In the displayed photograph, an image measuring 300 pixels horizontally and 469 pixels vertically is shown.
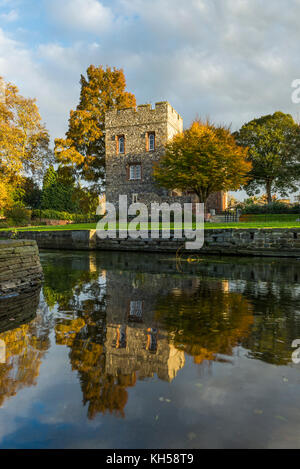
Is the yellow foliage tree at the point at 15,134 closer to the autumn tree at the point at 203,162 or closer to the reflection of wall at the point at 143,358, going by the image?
the autumn tree at the point at 203,162

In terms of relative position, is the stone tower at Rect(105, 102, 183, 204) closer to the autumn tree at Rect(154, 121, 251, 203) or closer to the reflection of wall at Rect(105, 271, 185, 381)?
the autumn tree at Rect(154, 121, 251, 203)

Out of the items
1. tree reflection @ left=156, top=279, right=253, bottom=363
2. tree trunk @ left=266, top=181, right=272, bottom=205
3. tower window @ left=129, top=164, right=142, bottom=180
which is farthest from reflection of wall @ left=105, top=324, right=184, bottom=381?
tree trunk @ left=266, top=181, right=272, bottom=205

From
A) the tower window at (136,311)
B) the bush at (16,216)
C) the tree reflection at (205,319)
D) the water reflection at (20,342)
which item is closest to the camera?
the water reflection at (20,342)

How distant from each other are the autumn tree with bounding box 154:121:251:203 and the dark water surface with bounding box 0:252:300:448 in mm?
16248

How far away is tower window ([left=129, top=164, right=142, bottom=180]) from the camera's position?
2881cm

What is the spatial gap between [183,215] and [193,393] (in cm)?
2079

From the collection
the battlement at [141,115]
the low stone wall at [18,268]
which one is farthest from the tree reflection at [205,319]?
the battlement at [141,115]

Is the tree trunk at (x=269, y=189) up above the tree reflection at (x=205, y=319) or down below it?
above

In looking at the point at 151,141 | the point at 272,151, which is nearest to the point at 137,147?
the point at 151,141

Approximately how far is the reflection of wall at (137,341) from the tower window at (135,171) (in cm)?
2324

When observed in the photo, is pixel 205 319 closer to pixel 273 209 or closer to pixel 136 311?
pixel 136 311

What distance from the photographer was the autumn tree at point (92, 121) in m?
30.9

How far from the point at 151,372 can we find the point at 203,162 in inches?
775

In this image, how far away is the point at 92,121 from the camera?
3136 centimetres
